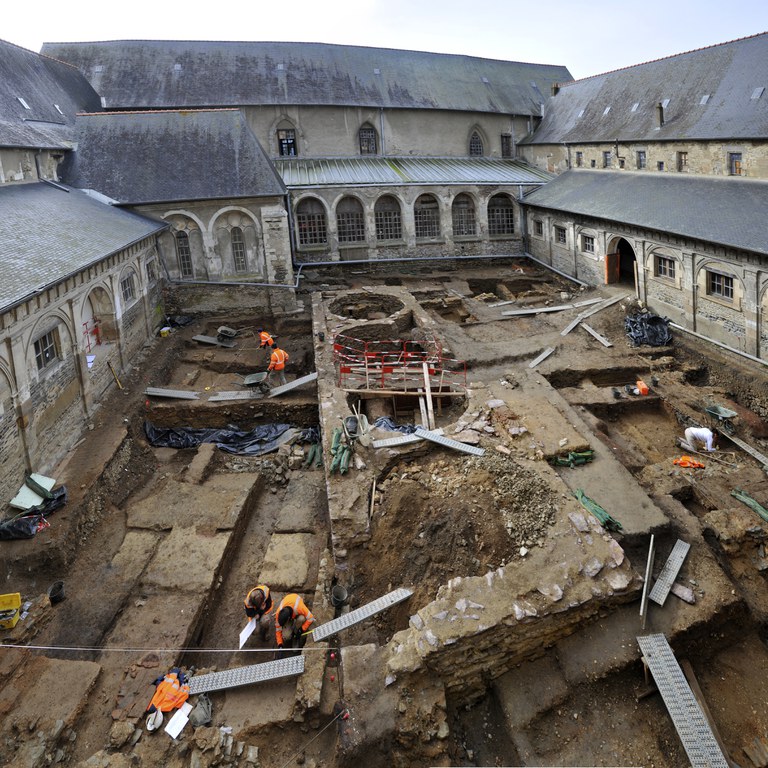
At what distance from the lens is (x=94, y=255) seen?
17094 mm

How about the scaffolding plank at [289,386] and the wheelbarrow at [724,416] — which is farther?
the scaffolding plank at [289,386]

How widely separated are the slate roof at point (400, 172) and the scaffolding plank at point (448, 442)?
838 inches

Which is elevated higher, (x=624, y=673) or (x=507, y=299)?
(x=507, y=299)

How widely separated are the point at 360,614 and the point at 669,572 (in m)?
5.15

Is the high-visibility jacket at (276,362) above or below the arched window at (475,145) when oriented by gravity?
below

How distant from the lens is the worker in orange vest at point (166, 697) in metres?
8.27

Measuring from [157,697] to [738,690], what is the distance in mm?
8628

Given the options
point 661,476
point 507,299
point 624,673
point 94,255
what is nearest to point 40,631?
point 624,673

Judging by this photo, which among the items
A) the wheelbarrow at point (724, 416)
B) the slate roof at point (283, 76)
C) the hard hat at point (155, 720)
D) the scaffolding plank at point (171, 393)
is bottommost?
the hard hat at point (155, 720)

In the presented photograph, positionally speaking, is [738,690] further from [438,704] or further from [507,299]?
[507,299]

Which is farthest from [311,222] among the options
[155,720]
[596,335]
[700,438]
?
[155,720]

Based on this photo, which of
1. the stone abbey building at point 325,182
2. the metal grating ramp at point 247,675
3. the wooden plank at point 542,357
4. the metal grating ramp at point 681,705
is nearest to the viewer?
the metal grating ramp at point 681,705

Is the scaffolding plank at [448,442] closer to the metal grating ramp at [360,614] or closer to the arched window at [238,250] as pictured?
the metal grating ramp at [360,614]

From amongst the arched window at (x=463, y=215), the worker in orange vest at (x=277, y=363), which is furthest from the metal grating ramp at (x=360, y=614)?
the arched window at (x=463, y=215)
